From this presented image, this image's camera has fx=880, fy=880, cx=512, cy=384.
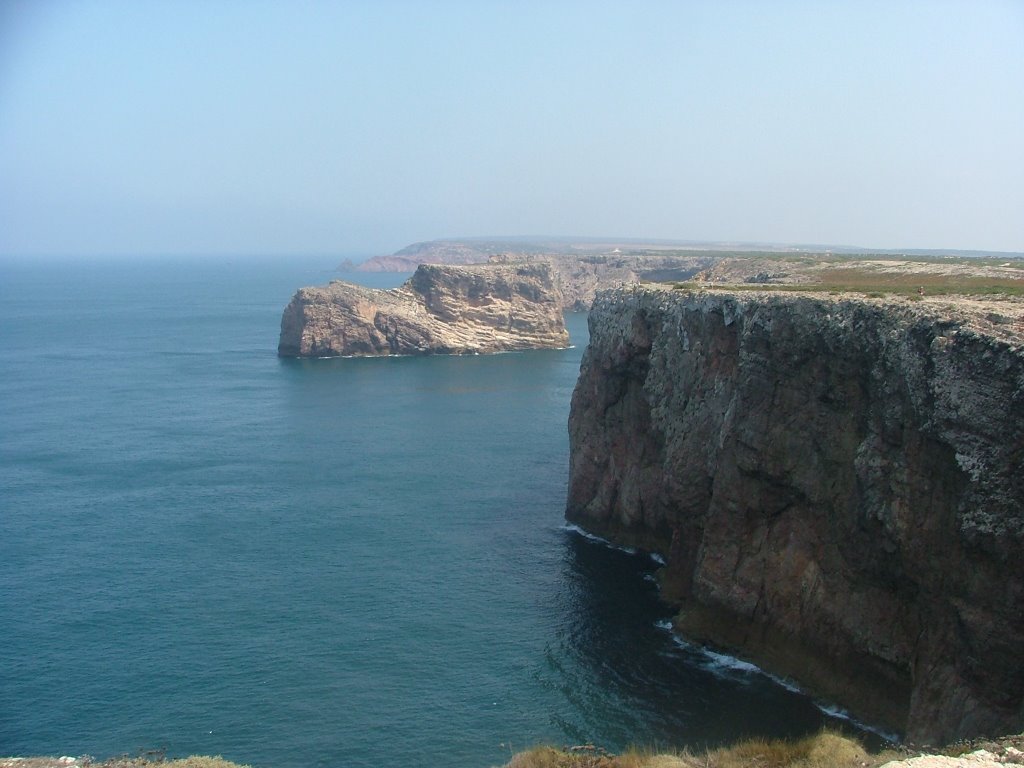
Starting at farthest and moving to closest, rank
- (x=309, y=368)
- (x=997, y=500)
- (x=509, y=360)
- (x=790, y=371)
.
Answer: (x=509, y=360)
(x=309, y=368)
(x=790, y=371)
(x=997, y=500)

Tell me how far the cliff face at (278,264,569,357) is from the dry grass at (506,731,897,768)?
11224cm

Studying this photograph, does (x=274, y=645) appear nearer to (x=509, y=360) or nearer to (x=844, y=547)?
(x=844, y=547)

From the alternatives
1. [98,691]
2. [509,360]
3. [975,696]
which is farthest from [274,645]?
[509,360]

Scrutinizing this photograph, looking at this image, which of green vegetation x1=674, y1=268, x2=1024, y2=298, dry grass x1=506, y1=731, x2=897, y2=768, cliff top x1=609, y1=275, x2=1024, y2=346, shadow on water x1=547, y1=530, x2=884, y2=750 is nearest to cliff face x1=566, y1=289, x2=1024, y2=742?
cliff top x1=609, y1=275, x2=1024, y2=346

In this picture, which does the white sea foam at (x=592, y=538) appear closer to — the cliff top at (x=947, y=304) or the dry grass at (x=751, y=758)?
the cliff top at (x=947, y=304)

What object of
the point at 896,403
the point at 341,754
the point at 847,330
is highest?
the point at 847,330

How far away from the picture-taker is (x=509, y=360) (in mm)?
132875

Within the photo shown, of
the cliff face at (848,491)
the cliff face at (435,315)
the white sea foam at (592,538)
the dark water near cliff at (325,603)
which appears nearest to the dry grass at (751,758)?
the cliff face at (848,491)

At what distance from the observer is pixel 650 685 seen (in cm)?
3584

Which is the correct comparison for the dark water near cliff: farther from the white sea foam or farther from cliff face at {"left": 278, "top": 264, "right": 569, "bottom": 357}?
cliff face at {"left": 278, "top": 264, "right": 569, "bottom": 357}

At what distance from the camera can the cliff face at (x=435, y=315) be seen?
131125 mm

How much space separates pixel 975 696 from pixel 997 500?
5.97 m

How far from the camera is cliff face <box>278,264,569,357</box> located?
131m

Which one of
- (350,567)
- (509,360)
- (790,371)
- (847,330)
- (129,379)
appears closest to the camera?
(847,330)
